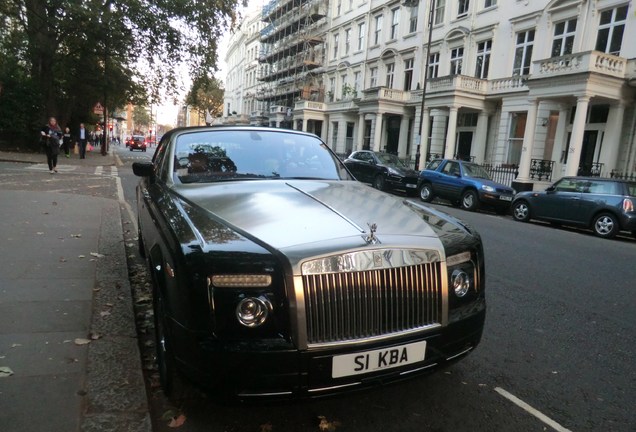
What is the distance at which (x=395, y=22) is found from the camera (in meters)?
33.3

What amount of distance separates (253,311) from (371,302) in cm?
59

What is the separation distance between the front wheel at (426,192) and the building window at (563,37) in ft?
33.8

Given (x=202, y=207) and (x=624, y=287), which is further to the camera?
(x=624, y=287)

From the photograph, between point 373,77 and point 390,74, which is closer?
point 390,74

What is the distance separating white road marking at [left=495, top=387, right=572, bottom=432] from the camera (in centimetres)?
262

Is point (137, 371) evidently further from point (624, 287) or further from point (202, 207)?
point (624, 287)

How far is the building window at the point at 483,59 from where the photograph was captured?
25.4m

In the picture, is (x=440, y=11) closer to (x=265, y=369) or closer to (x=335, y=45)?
(x=335, y=45)

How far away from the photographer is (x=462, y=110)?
2673cm

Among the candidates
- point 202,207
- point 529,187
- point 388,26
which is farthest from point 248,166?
point 388,26

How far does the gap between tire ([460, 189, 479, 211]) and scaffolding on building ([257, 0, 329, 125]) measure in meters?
31.8

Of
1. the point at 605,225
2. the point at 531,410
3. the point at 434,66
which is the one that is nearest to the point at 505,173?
the point at 605,225

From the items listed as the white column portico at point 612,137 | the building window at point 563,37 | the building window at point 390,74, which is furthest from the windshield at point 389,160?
the building window at point 390,74

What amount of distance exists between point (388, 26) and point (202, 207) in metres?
34.7
